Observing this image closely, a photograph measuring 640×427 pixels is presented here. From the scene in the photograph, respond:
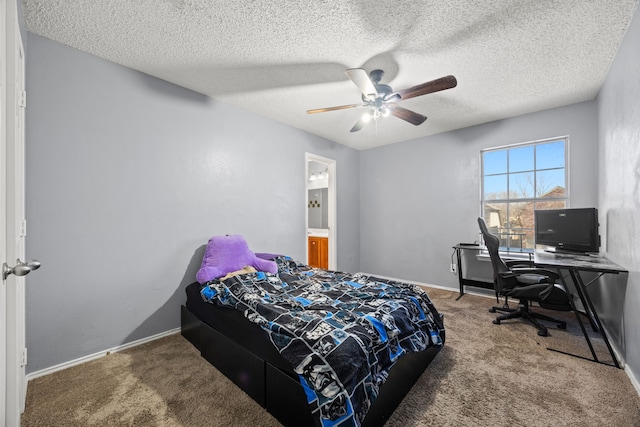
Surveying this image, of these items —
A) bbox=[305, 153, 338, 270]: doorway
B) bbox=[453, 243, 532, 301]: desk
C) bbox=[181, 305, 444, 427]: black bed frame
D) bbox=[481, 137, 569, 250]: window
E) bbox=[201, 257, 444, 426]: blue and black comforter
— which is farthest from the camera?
bbox=[305, 153, 338, 270]: doorway

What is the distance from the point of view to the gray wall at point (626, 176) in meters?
1.85

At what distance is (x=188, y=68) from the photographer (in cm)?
251

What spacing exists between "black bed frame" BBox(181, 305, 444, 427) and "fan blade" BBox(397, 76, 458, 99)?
2009 mm

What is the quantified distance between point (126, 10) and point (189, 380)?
2.67 meters

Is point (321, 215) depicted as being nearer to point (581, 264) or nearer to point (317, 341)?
point (581, 264)

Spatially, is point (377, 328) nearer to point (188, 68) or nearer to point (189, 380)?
point (189, 380)

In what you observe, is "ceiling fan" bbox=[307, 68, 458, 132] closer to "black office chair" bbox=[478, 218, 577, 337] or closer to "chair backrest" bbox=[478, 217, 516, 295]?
"chair backrest" bbox=[478, 217, 516, 295]

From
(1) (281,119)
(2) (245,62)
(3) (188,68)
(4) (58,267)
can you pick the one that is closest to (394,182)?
(1) (281,119)

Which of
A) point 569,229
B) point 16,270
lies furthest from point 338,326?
point 569,229

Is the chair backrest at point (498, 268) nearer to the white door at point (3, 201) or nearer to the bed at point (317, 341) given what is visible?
the bed at point (317, 341)

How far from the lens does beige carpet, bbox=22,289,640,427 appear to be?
159 centimetres

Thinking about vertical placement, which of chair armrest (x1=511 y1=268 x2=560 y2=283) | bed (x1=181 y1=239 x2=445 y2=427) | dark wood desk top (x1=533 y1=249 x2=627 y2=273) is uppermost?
dark wood desk top (x1=533 y1=249 x2=627 y2=273)

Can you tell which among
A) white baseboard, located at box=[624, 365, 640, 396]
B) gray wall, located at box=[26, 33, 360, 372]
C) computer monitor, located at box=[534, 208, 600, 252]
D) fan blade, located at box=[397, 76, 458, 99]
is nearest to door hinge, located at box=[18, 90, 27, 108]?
gray wall, located at box=[26, 33, 360, 372]

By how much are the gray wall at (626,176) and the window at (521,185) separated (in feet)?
2.67
